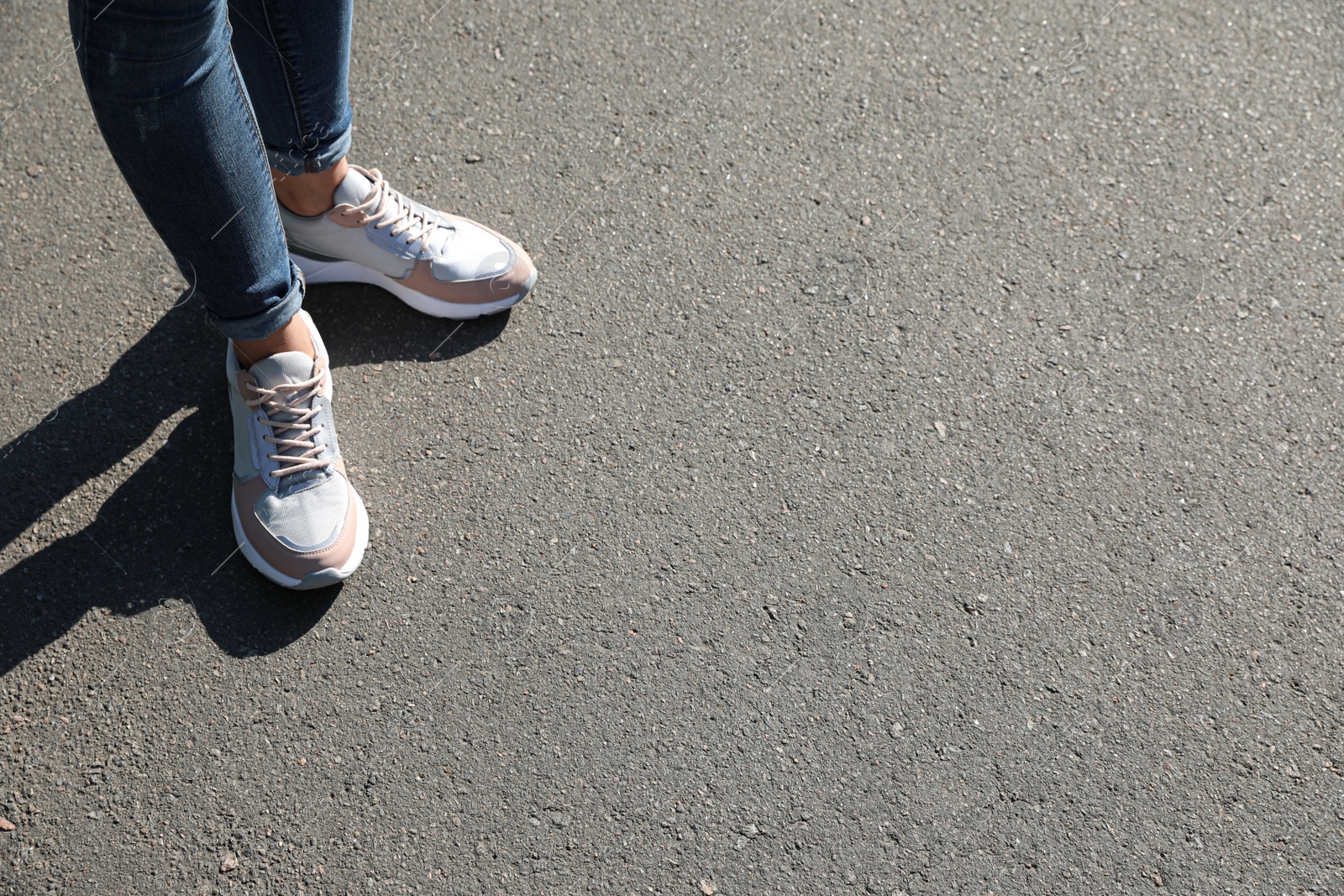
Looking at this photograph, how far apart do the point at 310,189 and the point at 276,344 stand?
390 mm

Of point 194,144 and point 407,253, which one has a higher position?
point 194,144

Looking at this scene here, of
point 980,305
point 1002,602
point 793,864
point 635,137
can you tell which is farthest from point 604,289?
point 793,864

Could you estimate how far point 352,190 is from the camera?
6.91 feet

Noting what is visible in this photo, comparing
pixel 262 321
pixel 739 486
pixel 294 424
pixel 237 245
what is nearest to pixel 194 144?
pixel 237 245

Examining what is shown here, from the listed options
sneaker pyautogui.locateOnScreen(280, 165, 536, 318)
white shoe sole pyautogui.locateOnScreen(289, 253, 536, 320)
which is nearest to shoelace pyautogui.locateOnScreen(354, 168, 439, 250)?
sneaker pyautogui.locateOnScreen(280, 165, 536, 318)

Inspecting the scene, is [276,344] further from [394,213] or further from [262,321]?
[394,213]

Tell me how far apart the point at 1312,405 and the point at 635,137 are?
1.80 m

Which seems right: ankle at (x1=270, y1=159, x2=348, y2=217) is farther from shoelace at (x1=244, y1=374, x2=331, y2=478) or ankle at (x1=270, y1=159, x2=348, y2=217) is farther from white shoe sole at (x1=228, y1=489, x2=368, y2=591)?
white shoe sole at (x1=228, y1=489, x2=368, y2=591)

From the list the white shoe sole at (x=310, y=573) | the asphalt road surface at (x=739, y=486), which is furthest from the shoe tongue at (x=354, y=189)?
the white shoe sole at (x=310, y=573)

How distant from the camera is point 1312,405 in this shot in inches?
90.1

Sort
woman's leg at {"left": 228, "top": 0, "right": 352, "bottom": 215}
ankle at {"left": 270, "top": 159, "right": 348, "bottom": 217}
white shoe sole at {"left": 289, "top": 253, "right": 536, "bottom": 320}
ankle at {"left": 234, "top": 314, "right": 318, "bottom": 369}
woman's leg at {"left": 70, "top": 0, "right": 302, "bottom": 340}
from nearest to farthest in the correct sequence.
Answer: woman's leg at {"left": 70, "top": 0, "right": 302, "bottom": 340} < woman's leg at {"left": 228, "top": 0, "right": 352, "bottom": 215} < ankle at {"left": 234, "top": 314, "right": 318, "bottom": 369} < ankle at {"left": 270, "top": 159, "right": 348, "bottom": 217} < white shoe sole at {"left": 289, "top": 253, "right": 536, "bottom": 320}

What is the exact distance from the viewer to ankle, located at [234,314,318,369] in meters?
1.88

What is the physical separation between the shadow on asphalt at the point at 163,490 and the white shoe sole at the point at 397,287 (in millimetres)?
35

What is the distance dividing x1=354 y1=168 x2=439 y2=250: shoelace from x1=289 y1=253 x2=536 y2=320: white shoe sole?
12cm
